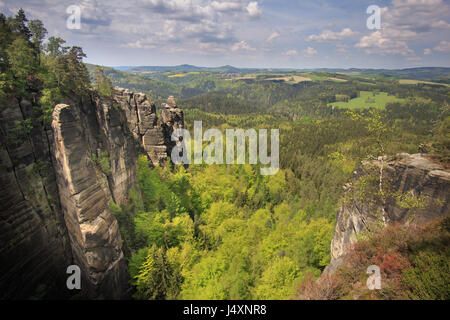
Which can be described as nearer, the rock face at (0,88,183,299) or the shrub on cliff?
the shrub on cliff

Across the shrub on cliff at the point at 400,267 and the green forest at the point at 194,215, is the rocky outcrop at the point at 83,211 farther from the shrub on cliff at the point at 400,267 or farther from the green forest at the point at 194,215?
the shrub on cliff at the point at 400,267

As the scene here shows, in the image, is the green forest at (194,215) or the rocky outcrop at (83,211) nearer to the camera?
the rocky outcrop at (83,211)

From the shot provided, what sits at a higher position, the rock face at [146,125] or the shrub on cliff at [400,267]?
the rock face at [146,125]

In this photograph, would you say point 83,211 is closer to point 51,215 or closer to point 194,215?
point 51,215

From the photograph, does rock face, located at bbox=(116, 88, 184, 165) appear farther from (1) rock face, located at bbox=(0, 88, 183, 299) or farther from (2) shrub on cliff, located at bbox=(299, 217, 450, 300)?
(2) shrub on cliff, located at bbox=(299, 217, 450, 300)


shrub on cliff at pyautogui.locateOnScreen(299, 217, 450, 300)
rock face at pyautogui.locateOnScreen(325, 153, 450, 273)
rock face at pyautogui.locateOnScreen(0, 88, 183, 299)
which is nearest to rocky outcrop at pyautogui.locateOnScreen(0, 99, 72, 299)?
rock face at pyautogui.locateOnScreen(0, 88, 183, 299)

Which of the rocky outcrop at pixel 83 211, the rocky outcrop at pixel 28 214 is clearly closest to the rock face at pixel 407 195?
the rocky outcrop at pixel 83 211

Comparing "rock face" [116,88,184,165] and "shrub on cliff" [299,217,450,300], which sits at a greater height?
"rock face" [116,88,184,165]

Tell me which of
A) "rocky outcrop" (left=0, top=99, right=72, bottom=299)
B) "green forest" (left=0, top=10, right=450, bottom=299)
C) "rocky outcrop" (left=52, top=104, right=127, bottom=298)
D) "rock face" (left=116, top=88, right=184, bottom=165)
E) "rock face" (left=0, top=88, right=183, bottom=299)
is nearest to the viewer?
"rocky outcrop" (left=0, top=99, right=72, bottom=299)

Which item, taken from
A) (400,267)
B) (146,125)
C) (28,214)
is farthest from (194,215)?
(400,267)

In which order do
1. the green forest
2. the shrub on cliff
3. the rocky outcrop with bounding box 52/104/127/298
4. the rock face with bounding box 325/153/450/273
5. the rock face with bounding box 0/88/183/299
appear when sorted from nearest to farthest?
the shrub on cliff < the rock face with bounding box 325/153/450/273 < the rock face with bounding box 0/88/183/299 < the rocky outcrop with bounding box 52/104/127/298 < the green forest
